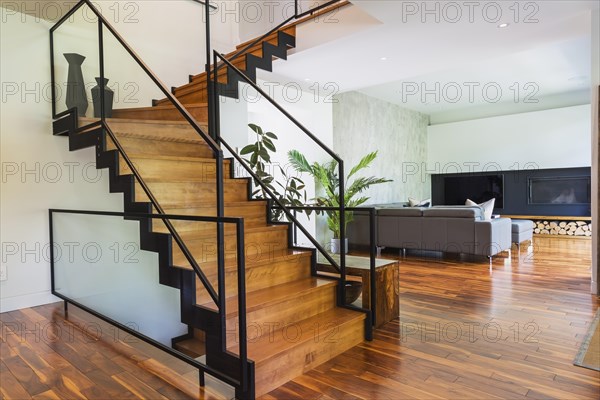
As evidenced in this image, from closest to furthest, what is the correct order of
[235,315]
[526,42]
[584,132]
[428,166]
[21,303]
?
[235,315] < [21,303] < [526,42] < [584,132] < [428,166]

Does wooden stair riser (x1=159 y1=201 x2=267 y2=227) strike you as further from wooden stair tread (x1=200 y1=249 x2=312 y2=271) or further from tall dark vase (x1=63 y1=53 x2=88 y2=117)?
tall dark vase (x1=63 y1=53 x2=88 y2=117)

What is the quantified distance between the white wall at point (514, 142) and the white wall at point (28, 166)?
8.23 m

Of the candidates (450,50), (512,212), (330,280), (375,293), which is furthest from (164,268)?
(512,212)

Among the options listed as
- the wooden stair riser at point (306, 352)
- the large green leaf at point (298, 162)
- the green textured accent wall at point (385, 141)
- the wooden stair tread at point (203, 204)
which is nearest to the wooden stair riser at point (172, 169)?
the wooden stair tread at point (203, 204)

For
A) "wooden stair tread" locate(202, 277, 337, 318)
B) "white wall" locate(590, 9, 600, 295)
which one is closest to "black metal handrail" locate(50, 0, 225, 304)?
"wooden stair tread" locate(202, 277, 337, 318)

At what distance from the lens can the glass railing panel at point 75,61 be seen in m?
3.29

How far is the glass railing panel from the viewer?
329cm

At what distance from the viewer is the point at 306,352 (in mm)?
2109

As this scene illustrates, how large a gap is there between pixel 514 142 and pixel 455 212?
4.41 m

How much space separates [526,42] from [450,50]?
80 centimetres

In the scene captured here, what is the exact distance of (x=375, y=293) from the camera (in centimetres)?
268

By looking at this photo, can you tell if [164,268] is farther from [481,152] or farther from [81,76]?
[481,152]

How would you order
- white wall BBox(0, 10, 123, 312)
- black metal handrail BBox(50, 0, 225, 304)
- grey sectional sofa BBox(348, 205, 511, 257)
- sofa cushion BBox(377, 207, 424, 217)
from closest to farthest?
black metal handrail BBox(50, 0, 225, 304) → white wall BBox(0, 10, 123, 312) → grey sectional sofa BBox(348, 205, 511, 257) → sofa cushion BBox(377, 207, 424, 217)

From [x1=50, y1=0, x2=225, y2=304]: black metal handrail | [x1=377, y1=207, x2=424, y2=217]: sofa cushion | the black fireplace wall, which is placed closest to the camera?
[x1=50, y1=0, x2=225, y2=304]: black metal handrail
